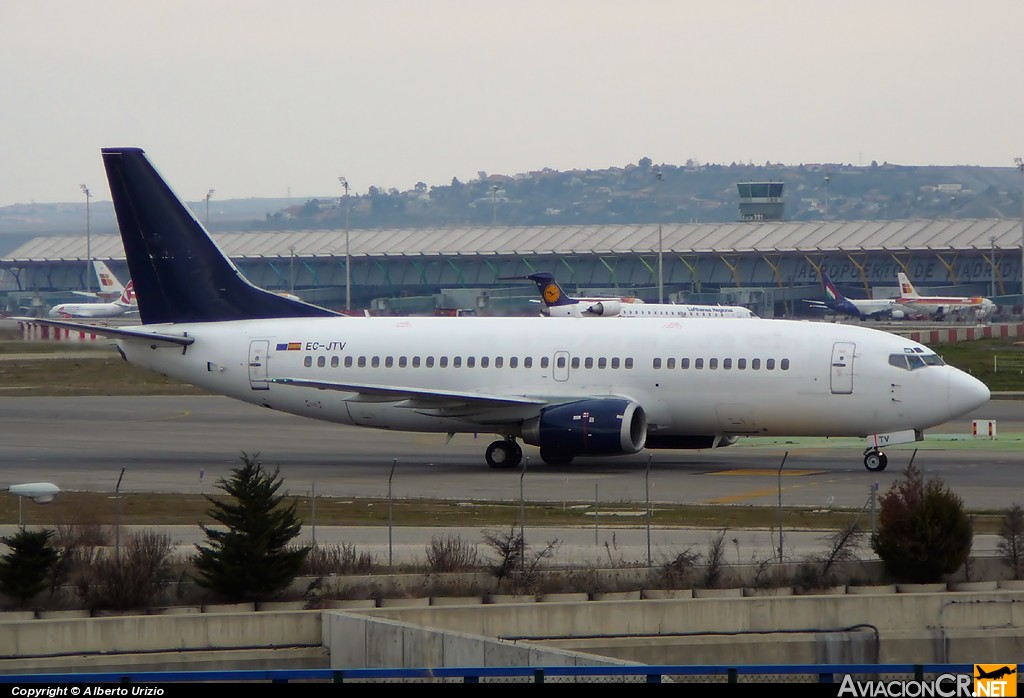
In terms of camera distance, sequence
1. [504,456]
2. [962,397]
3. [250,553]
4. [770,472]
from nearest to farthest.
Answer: [250,553] → [962,397] → [770,472] → [504,456]

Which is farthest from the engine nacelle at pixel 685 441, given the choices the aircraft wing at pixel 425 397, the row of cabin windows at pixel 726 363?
the aircraft wing at pixel 425 397

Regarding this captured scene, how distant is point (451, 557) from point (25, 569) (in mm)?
6631

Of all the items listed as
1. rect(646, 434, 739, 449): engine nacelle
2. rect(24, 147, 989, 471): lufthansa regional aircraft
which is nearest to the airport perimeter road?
rect(646, 434, 739, 449): engine nacelle

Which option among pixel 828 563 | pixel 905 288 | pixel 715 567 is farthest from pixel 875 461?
pixel 905 288

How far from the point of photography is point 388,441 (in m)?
49.5

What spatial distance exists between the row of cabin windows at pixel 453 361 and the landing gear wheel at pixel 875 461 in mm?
6908

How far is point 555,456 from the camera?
1601 inches

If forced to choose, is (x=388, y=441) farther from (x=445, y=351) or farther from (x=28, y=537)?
(x=28, y=537)

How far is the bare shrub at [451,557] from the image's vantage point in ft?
80.8

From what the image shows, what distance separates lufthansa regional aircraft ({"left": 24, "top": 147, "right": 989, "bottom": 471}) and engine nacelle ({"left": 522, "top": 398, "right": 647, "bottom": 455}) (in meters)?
0.05

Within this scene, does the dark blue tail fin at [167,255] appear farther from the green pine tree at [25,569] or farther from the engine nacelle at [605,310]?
the engine nacelle at [605,310]

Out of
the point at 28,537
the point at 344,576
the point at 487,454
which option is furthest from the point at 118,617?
the point at 487,454

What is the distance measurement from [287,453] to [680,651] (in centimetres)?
2490

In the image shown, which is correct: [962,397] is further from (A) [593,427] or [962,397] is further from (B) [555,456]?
(B) [555,456]
